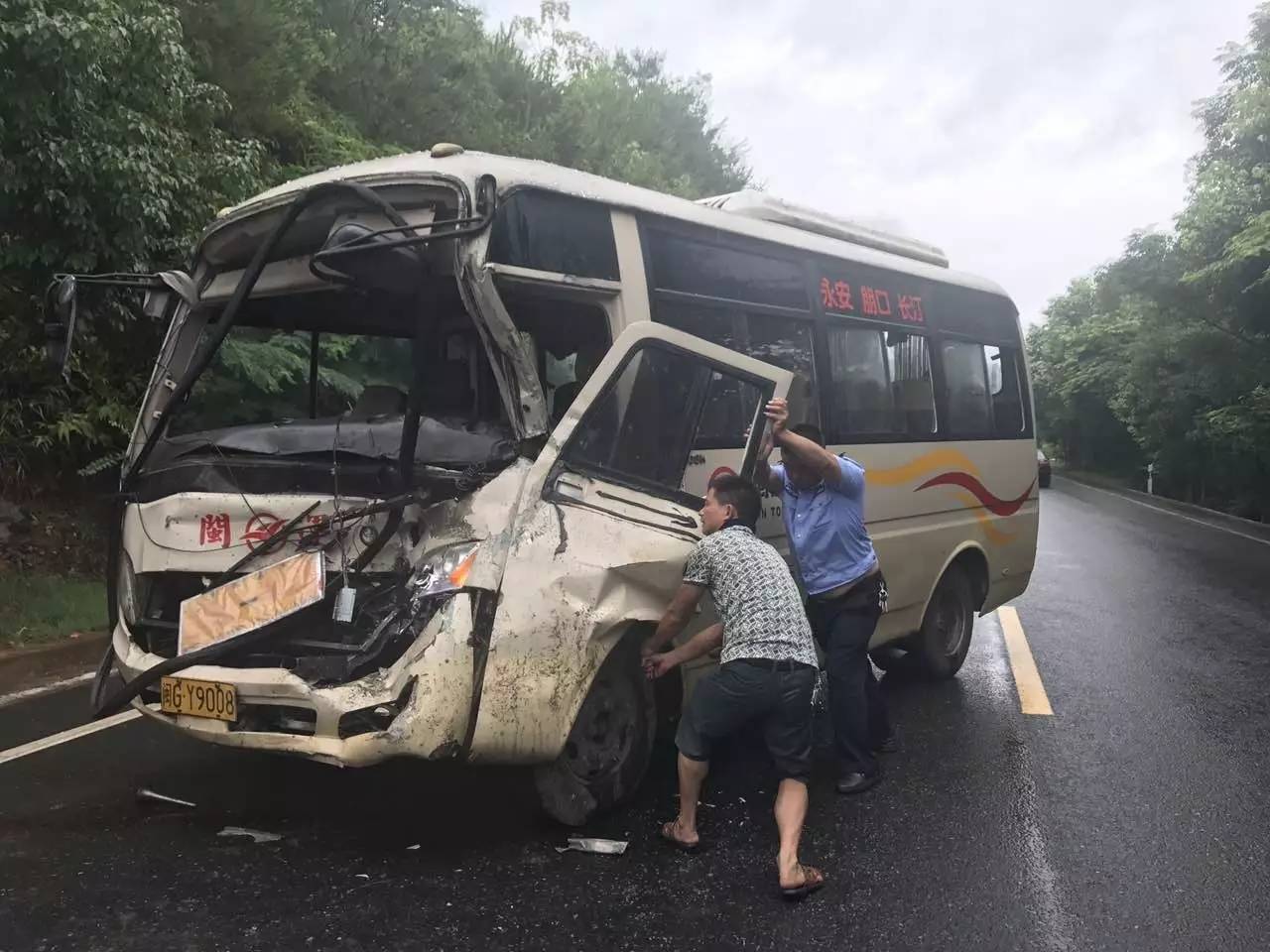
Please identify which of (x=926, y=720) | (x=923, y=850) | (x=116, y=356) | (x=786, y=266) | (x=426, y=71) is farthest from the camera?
(x=426, y=71)

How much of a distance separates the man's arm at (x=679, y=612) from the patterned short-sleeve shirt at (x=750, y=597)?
0.11 ft

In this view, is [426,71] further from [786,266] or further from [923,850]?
[923,850]

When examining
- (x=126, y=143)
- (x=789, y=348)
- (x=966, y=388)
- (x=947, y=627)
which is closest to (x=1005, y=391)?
(x=966, y=388)

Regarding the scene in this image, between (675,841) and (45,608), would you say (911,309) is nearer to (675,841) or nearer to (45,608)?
(675,841)

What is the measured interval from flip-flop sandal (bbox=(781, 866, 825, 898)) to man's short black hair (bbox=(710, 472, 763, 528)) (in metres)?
1.29

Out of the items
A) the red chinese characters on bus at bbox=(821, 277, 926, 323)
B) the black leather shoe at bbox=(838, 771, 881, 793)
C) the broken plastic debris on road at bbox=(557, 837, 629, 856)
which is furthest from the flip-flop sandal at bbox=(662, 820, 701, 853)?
the red chinese characters on bus at bbox=(821, 277, 926, 323)

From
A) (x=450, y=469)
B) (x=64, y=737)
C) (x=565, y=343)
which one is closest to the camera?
(x=450, y=469)

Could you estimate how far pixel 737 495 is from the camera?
4125 mm

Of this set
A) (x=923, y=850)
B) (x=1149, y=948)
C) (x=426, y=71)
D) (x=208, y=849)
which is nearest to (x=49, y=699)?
(x=208, y=849)

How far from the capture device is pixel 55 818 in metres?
4.22

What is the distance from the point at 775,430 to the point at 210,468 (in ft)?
7.53

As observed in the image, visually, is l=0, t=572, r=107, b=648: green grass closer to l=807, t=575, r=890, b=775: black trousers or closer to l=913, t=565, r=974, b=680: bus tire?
l=807, t=575, r=890, b=775: black trousers

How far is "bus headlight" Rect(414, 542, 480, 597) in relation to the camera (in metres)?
3.63

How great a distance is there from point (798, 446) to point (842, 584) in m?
0.73
